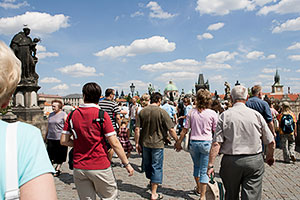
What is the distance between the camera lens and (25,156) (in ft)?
3.55

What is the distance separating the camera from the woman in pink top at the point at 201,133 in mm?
4852

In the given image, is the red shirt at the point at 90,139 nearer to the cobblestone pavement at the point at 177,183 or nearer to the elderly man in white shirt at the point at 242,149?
the elderly man in white shirt at the point at 242,149

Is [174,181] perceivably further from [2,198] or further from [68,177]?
[2,198]

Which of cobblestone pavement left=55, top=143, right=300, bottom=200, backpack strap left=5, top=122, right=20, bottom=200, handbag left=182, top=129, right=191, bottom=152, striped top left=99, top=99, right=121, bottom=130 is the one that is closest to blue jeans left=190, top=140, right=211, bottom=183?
handbag left=182, top=129, right=191, bottom=152

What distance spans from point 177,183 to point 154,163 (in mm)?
1196

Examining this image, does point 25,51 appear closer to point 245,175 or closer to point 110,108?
point 110,108

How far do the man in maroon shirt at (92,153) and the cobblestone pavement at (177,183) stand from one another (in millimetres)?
1903

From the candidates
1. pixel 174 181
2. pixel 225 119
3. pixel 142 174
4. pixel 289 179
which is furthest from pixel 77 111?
pixel 289 179

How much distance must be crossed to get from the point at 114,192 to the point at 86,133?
0.85m

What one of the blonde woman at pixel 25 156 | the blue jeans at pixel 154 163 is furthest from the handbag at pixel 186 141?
the blonde woman at pixel 25 156

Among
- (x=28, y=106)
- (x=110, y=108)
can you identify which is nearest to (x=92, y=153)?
(x=110, y=108)

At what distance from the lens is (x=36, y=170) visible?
1094 millimetres

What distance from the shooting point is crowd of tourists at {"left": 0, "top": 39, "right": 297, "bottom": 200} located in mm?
1085

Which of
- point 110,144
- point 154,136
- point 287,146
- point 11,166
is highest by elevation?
point 11,166
